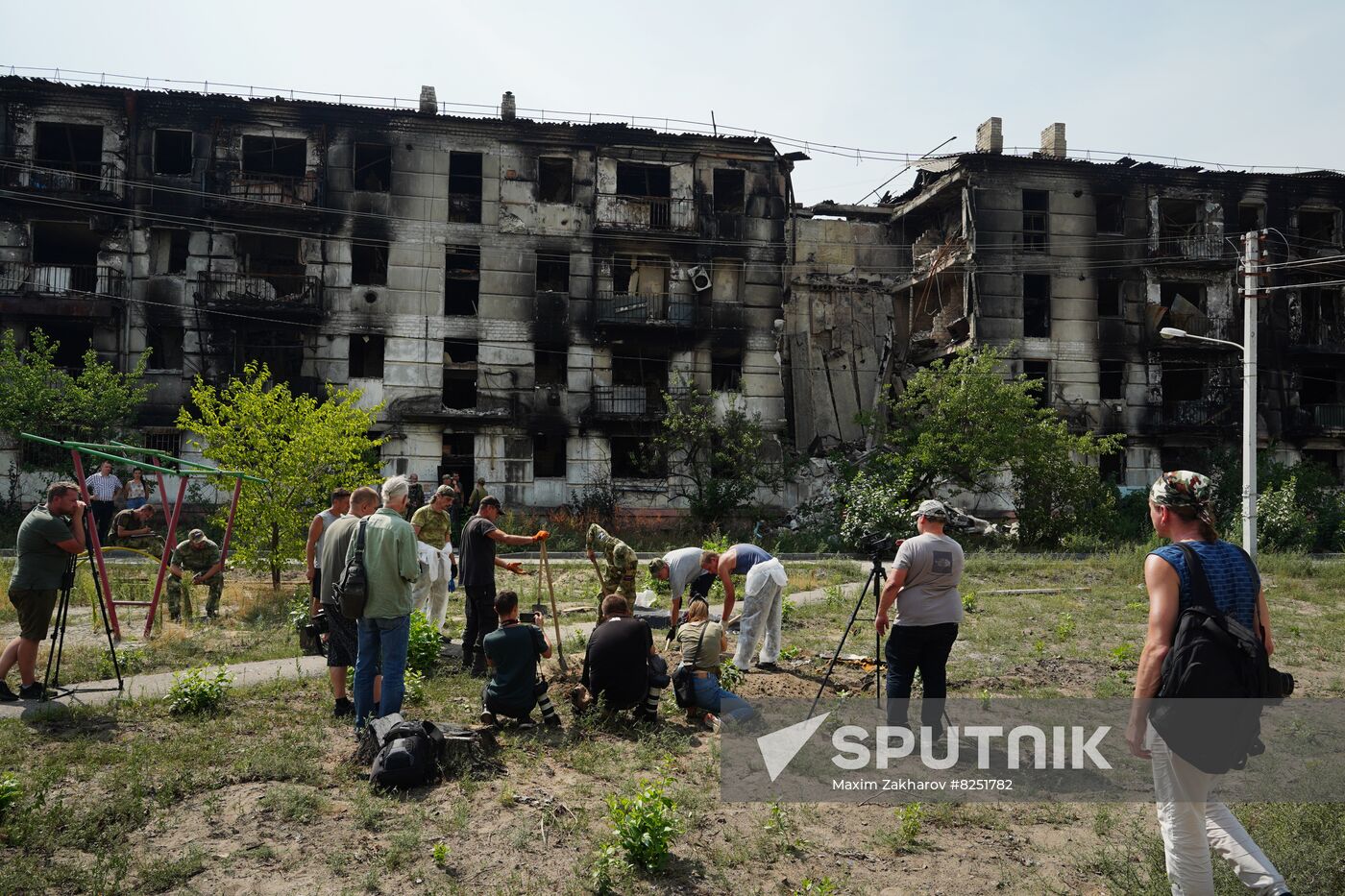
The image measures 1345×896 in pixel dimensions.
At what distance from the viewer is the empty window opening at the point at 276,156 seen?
28.7 meters

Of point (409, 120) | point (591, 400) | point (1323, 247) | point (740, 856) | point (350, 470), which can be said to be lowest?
point (740, 856)

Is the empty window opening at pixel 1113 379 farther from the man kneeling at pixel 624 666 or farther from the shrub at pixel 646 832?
the shrub at pixel 646 832

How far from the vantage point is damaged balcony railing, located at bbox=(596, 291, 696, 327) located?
2916 centimetres

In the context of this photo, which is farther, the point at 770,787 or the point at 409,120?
the point at 409,120

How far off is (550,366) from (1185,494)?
26.7 meters

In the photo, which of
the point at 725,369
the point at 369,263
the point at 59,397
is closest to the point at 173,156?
the point at 369,263

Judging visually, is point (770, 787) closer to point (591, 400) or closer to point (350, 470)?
point (350, 470)

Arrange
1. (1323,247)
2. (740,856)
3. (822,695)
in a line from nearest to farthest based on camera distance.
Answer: (740,856)
(822,695)
(1323,247)

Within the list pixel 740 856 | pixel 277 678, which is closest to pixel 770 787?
pixel 740 856

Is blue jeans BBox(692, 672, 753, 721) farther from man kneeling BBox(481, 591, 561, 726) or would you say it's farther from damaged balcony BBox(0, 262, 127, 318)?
damaged balcony BBox(0, 262, 127, 318)

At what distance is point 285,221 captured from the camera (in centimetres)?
2811

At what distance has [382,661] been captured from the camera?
678cm

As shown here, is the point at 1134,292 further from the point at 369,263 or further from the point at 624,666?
the point at 624,666

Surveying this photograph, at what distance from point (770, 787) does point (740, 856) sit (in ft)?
3.80
